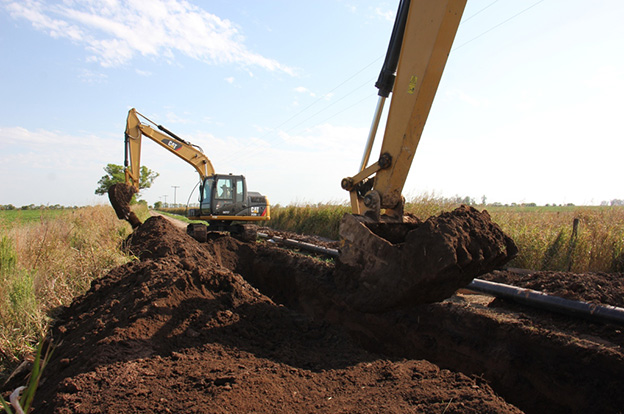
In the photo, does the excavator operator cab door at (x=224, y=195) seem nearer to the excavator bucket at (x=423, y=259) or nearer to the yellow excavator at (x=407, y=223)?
the yellow excavator at (x=407, y=223)

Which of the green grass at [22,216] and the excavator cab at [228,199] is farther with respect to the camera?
the excavator cab at [228,199]

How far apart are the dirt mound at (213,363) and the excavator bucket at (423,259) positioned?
586 millimetres

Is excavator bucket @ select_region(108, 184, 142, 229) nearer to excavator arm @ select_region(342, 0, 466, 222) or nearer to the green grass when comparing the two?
the green grass

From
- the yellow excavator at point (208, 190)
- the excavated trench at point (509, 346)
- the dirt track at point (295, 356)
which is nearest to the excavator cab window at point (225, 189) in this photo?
the yellow excavator at point (208, 190)

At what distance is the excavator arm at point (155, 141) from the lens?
13945 mm

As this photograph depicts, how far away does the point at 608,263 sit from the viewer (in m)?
7.13

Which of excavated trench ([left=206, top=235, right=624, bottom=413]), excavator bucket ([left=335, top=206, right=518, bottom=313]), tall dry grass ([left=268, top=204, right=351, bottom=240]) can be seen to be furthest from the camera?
tall dry grass ([left=268, top=204, right=351, bottom=240])

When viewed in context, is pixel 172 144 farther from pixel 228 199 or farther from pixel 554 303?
pixel 554 303

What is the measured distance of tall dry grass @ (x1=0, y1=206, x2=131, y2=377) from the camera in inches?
170

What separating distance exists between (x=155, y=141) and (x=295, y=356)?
12555 millimetres

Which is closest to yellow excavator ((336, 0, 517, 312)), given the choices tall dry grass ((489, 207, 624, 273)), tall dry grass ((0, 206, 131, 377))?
tall dry grass ((0, 206, 131, 377))

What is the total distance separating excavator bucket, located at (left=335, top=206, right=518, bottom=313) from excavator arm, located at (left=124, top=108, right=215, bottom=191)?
11.4 metres

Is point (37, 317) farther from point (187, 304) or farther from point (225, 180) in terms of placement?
point (225, 180)

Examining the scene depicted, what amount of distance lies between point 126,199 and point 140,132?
324 centimetres
